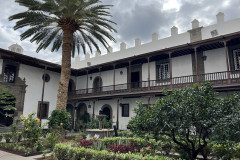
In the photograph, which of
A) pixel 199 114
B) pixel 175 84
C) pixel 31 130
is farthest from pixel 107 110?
pixel 199 114

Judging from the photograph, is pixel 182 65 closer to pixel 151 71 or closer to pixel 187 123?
pixel 151 71

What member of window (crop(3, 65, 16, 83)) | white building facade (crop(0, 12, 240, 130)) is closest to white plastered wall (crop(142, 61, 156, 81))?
white building facade (crop(0, 12, 240, 130))

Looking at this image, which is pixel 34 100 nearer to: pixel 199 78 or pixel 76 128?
pixel 76 128

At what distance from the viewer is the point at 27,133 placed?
26.3ft

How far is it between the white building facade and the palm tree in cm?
261

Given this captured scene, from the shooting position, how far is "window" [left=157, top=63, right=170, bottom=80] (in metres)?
16.2

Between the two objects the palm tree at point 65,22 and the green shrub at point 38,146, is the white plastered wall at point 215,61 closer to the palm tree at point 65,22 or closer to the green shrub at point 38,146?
the palm tree at point 65,22

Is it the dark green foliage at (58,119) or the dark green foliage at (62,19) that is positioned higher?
the dark green foliage at (62,19)

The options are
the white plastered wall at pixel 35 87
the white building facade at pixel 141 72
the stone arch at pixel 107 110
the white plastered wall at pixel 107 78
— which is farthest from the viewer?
the stone arch at pixel 107 110

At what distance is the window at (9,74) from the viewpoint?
1681 cm

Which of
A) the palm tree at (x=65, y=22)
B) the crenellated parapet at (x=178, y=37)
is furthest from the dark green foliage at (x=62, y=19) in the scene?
the crenellated parapet at (x=178, y=37)

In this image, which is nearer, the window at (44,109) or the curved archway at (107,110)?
the window at (44,109)

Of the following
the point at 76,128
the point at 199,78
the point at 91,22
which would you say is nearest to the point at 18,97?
the point at 76,128

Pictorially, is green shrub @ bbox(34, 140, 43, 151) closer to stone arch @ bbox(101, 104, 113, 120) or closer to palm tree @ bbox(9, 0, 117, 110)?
palm tree @ bbox(9, 0, 117, 110)
